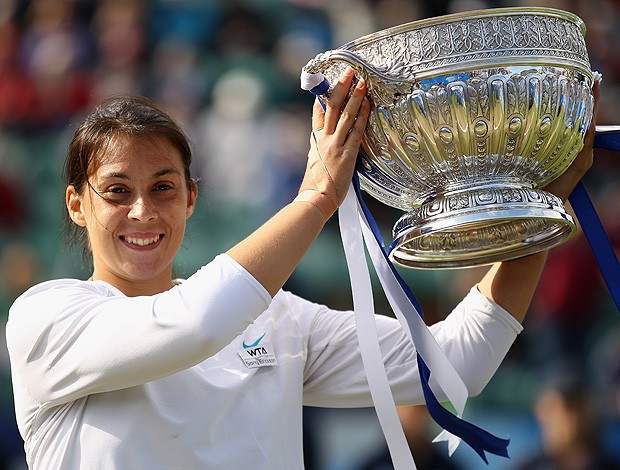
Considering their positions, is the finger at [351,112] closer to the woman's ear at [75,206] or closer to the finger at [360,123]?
the finger at [360,123]

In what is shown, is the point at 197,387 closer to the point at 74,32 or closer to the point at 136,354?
the point at 136,354

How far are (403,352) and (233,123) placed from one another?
9.08 ft

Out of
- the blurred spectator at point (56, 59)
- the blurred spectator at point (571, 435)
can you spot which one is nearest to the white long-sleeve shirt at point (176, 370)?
the blurred spectator at point (571, 435)

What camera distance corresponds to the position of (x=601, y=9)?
4488mm

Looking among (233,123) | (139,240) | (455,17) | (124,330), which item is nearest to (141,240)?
(139,240)

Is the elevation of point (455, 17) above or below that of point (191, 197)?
above

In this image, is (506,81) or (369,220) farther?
(369,220)

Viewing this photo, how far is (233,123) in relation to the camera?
4.45 m

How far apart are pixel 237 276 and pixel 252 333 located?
0.30 metres

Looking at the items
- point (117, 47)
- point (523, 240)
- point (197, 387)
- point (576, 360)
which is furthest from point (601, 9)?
point (197, 387)

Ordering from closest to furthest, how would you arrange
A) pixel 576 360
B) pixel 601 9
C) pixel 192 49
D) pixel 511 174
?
pixel 511 174 < pixel 576 360 < pixel 601 9 < pixel 192 49

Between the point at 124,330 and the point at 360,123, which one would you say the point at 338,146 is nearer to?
the point at 360,123

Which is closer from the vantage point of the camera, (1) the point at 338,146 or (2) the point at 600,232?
(1) the point at 338,146

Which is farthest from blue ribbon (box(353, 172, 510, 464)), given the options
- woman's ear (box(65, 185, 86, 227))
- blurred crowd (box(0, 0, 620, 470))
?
blurred crowd (box(0, 0, 620, 470))
